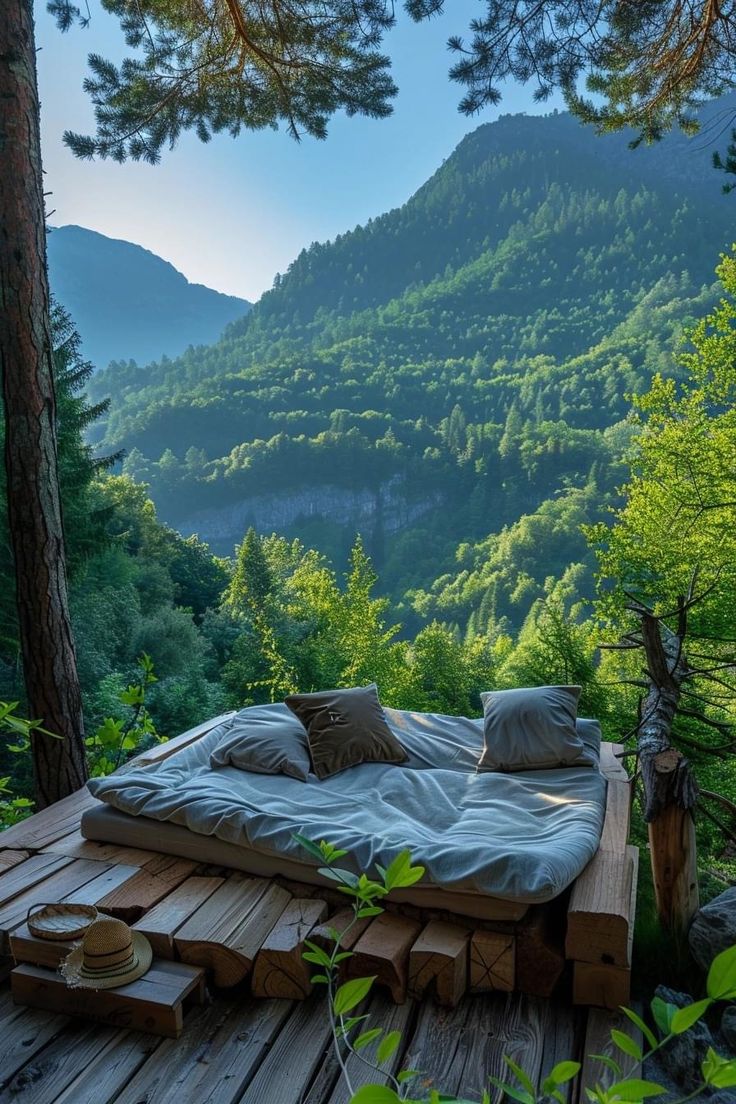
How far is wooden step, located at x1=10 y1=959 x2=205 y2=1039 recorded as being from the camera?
1793 mm

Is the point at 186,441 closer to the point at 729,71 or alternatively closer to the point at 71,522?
the point at 71,522

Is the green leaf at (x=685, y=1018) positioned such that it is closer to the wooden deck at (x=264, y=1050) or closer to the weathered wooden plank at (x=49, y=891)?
the wooden deck at (x=264, y=1050)

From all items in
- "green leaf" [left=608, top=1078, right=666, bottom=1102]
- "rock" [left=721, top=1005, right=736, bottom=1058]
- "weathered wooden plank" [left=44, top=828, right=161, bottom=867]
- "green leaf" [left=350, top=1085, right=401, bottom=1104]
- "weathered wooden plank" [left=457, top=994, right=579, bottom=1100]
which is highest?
"green leaf" [left=350, top=1085, right=401, bottom=1104]

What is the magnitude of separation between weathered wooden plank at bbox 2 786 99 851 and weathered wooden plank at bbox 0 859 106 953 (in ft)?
0.63

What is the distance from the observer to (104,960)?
1826mm

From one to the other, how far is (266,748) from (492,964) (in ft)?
4.40

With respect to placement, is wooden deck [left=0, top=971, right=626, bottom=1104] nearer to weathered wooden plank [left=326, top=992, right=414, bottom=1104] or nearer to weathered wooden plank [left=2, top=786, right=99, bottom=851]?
weathered wooden plank [left=326, top=992, right=414, bottom=1104]

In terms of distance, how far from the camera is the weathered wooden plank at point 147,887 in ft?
7.00

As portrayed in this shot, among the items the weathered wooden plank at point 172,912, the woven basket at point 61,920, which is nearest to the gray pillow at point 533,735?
the weathered wooden plank at point 172,912

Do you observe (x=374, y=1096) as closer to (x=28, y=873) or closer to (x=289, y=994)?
(x=289, y=994)

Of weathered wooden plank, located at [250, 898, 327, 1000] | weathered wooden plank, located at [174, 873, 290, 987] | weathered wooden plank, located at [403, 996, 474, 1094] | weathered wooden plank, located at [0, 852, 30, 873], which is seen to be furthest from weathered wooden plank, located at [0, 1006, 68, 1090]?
weathered wooden plank, located at [403, 996, 474, 1094]

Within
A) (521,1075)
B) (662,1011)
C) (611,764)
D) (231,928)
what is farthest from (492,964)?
(521,1075)

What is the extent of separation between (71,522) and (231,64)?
589cm

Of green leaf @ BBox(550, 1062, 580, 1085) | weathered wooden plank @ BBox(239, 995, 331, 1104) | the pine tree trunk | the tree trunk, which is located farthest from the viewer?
the pine tree trunk
